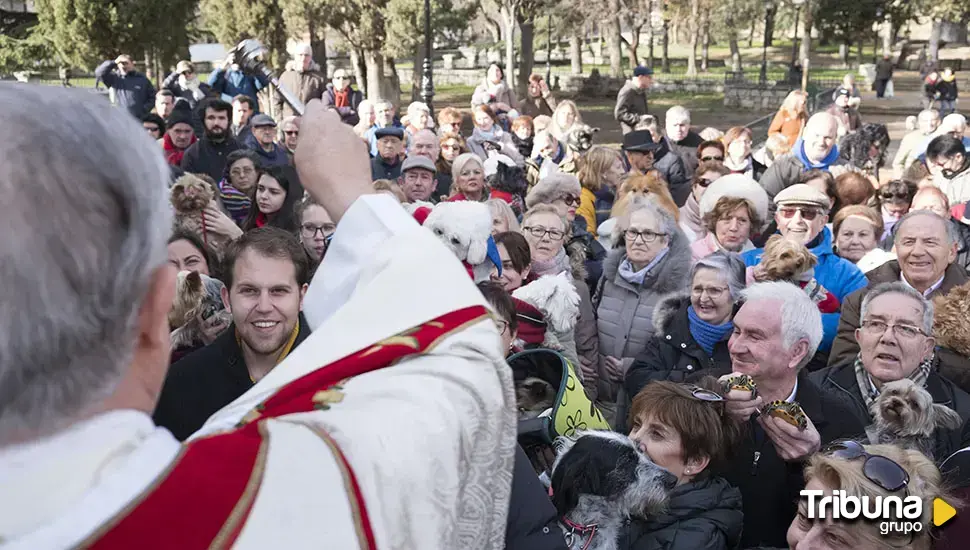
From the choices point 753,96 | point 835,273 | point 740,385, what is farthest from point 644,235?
point 753,96

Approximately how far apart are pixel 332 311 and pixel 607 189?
6.96m

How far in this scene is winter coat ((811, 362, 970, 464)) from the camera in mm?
3719

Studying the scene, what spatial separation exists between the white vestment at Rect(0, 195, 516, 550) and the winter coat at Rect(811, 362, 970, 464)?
9.12ft

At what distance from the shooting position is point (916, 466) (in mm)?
2957

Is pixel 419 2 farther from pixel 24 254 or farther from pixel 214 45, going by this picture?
pixel 24 254

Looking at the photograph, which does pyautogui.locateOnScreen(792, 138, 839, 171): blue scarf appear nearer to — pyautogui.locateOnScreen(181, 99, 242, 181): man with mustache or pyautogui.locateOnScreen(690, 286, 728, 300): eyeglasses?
pyautogui.locateOnScreen(690, 286, 728, 300): eyeglasses

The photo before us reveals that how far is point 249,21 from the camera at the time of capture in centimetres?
2333

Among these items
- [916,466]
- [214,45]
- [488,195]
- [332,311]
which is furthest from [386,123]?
[214,45]

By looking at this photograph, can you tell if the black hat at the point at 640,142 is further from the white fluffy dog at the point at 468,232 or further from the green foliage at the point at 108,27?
the green foliage at the point at 108,27

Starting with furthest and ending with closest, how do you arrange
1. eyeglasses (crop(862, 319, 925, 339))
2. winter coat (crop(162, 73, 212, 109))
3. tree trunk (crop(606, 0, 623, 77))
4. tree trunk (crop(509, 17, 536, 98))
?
tree trunk (crop(606, 0, 623, 77)), tree trunk (crop(509, 17, 536, 98)), winter coat (crop(162, 73, 212, 109)), eyeglasses (crop(862, 319, 925, 339))

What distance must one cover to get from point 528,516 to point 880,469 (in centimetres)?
127

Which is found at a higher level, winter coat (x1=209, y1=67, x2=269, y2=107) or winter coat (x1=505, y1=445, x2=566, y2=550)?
winter coat (x1=209, y1=67, x2=269, y2=107)

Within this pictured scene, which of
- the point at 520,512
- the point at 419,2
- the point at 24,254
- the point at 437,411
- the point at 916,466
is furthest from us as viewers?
the point at 419,2

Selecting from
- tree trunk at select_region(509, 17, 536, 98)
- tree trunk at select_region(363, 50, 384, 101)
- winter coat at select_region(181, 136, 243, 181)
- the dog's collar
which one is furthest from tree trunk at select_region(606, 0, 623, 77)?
the dog's collar
